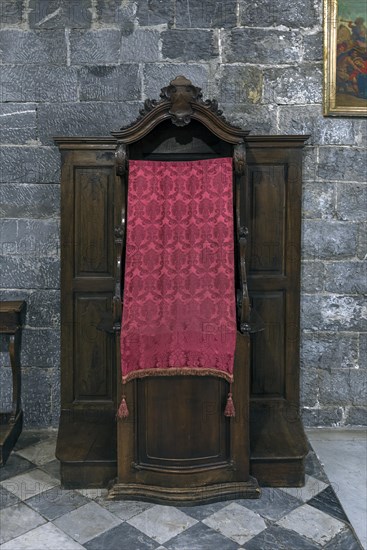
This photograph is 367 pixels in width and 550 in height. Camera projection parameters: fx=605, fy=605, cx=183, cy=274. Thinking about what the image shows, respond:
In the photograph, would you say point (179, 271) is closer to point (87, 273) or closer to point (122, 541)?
point (87, 273)

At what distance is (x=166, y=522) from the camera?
2.76m

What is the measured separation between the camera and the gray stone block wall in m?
3.69

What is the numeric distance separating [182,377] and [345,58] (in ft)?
7.36

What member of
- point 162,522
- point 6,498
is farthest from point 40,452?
point 162,522

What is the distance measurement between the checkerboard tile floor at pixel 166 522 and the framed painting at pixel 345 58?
2232 millimetres

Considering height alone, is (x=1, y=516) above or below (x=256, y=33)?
below

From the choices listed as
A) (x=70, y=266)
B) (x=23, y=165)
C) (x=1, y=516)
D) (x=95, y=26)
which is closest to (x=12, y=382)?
(x=70, y=266)

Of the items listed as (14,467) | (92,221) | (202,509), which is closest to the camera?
(202,509)

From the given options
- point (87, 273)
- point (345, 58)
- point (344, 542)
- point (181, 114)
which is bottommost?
point (344, 542)

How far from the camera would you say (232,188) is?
326cm

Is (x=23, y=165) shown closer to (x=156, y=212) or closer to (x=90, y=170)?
(x=90, y=170)

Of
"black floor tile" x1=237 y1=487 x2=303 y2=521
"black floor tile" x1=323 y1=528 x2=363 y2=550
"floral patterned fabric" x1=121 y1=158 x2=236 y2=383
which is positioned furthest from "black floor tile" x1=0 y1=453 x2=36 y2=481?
"black floor tile" x1=323 y1=528 x2=363 y2=550

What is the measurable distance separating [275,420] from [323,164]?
1.60 meters

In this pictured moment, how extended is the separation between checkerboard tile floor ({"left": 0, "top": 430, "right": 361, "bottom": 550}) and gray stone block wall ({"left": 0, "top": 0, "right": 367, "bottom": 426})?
101 cm
